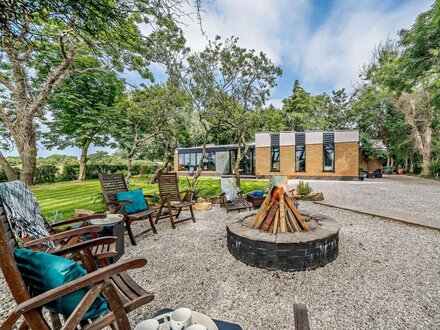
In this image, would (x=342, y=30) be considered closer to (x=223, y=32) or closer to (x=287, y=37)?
(x=287, y=37)

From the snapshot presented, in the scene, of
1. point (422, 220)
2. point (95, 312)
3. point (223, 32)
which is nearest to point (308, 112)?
point (223, 32)

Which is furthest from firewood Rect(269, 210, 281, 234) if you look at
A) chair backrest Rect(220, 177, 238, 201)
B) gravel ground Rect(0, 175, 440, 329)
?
chair backrest Rect(220, 177, 238, 201)

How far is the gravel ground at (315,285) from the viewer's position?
1937mm

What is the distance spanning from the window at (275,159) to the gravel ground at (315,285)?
11692 millimetres

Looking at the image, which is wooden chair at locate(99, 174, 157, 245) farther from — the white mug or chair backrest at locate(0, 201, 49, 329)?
the white mug

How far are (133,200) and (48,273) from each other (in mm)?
3076

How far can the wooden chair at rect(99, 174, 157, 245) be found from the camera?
3.69 metres

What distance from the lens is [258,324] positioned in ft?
6.11

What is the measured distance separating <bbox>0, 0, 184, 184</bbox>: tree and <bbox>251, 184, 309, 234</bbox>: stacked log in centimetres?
291

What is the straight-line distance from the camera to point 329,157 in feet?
47.1

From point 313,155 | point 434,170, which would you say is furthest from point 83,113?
point 434,170

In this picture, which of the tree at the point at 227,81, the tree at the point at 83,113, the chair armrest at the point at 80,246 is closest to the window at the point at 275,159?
the tree at the point at 227,81

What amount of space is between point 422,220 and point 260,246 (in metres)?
4.32

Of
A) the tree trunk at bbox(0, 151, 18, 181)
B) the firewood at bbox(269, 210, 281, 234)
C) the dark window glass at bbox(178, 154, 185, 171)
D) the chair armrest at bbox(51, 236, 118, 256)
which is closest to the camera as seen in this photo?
the chair armrest at bbox(51, 236, 118, 256)
